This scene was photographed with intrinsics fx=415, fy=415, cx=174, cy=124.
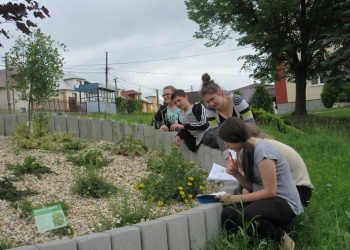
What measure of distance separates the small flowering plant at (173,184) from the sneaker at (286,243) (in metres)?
1.03

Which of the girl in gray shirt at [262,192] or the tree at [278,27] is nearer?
the girl in gray shirt at [262,192]

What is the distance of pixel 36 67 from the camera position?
6.65m

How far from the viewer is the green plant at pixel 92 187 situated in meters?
3.80

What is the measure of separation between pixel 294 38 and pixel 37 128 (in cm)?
1268

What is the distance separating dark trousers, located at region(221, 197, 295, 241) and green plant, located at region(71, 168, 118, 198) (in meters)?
1.40

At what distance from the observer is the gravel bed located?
295 centimetres

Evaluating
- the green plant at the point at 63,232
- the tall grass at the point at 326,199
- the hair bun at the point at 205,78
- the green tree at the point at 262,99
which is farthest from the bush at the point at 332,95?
the green plant at the point at 63,232

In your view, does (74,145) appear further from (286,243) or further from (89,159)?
(286,243)

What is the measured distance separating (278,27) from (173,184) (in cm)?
1354

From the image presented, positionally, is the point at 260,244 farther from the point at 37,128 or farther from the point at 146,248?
the point at 37,128

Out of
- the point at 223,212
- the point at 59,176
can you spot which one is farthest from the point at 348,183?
the point at 59,176

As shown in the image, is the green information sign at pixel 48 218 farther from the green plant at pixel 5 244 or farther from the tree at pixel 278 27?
the tree at pixel 278 27

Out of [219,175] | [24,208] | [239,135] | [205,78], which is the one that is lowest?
[24,208]

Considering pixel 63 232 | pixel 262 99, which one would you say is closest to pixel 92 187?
pixel 63 232
